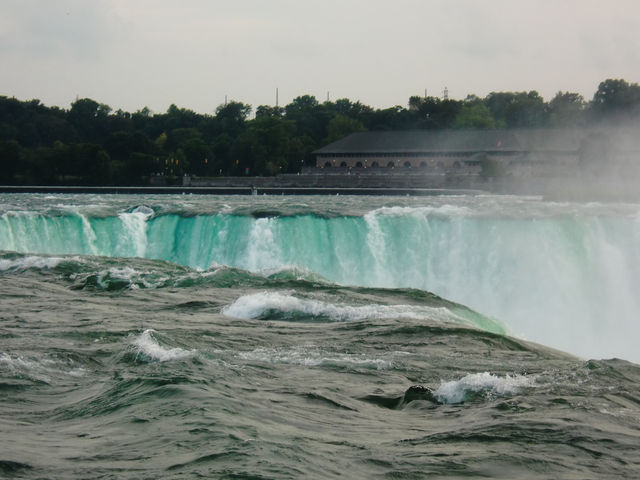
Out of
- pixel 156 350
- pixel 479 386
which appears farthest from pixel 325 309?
pixel 479 386

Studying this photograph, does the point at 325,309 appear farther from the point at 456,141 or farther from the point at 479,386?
the point at 456,141

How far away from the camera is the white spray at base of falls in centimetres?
2219

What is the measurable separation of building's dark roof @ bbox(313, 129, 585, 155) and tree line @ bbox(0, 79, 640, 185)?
5704mm

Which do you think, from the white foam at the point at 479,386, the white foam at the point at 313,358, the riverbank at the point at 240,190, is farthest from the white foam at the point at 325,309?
the riverbank at the point at 240,190

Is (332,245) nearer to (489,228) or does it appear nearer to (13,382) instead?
(489,228)

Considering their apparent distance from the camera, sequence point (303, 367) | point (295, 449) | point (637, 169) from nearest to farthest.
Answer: point (295, 449)
point (303, 367)
point (637, 169)

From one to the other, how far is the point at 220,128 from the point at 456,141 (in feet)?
114

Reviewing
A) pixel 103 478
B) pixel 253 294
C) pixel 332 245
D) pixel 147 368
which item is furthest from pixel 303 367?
pixel 332 245

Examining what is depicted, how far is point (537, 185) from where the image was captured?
70188 mm

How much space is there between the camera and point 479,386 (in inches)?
358

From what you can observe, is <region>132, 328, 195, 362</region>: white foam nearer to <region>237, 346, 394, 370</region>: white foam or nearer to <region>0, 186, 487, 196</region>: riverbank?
<region>237, 346, 394, 370</region>: white foam

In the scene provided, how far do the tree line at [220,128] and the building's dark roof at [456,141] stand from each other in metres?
5.70

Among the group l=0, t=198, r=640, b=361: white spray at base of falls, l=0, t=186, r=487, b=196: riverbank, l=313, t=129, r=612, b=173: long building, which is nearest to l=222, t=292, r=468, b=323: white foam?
l=0, t=198, r=640, b=361: white spray at base of falls

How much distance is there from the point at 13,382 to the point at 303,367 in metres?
3.25
